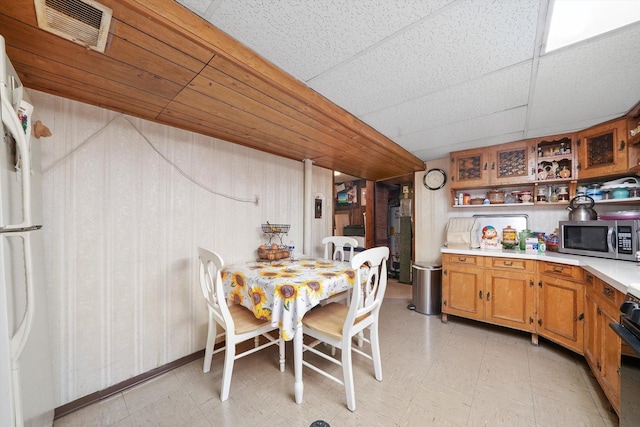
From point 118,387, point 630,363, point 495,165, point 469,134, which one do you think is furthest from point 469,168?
point 118,387

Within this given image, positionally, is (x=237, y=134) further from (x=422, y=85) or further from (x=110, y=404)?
(x=110, y=404)

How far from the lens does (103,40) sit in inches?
42.4

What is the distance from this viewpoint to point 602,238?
6.93ft

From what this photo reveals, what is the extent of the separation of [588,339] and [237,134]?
3.35m

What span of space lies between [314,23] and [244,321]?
191 centimetres

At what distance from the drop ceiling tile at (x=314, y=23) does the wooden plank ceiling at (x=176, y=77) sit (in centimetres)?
10

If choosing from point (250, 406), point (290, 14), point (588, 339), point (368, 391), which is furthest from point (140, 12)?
point (588, 339)

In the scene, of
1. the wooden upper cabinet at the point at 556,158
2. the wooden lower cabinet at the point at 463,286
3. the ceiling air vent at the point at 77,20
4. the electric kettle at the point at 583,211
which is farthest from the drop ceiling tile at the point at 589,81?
the ceiling air vent at the point at 77,20

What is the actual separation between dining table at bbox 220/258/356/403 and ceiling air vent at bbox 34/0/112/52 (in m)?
1.52

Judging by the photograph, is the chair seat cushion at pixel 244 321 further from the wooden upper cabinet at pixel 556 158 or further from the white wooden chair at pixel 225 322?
the wooden upper cabinet at pixel 556 158

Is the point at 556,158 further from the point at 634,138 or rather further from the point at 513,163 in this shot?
the point at 634,138

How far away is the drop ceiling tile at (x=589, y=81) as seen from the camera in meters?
1.26

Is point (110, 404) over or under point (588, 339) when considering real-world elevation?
under

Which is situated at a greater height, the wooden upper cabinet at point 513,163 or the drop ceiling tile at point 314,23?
the drop ceiling tile at point 314,23
